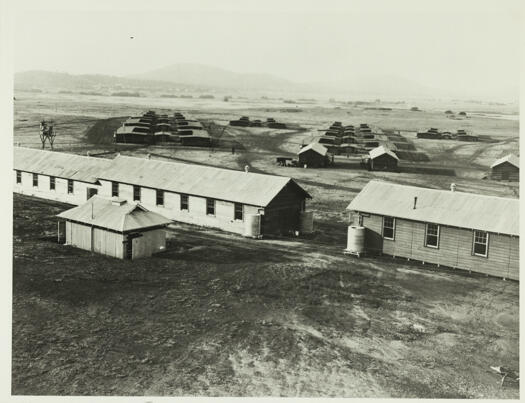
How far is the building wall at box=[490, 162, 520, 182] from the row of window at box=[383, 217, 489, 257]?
28.3 metres

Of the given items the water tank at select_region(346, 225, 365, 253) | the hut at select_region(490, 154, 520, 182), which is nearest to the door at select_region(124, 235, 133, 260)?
the water tank at select_region(346, 225, 365, 253)

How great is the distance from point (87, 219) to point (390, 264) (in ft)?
51.9

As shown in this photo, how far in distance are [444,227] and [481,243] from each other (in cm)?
189

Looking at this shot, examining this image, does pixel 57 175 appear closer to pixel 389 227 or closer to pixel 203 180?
pixel 203 180

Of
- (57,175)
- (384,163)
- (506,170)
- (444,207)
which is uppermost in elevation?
(384,163)

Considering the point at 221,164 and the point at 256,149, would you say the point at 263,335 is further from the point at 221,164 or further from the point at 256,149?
the point at 256,149

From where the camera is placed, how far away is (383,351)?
752 inches

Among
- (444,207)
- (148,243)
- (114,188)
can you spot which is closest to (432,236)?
(444,207)

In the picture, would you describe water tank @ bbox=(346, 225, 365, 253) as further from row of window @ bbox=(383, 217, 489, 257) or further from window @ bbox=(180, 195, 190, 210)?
window @ bbox=(180, 195, 190, 210)

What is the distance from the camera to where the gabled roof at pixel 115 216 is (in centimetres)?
2853

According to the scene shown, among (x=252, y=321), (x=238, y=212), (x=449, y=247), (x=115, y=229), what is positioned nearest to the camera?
(x=252, y=321)

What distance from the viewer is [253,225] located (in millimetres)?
33000

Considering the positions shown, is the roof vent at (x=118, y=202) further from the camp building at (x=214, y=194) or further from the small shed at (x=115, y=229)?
the camp building at (x=214, y=194)

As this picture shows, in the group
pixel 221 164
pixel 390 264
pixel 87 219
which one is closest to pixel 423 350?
pixel 390 264
